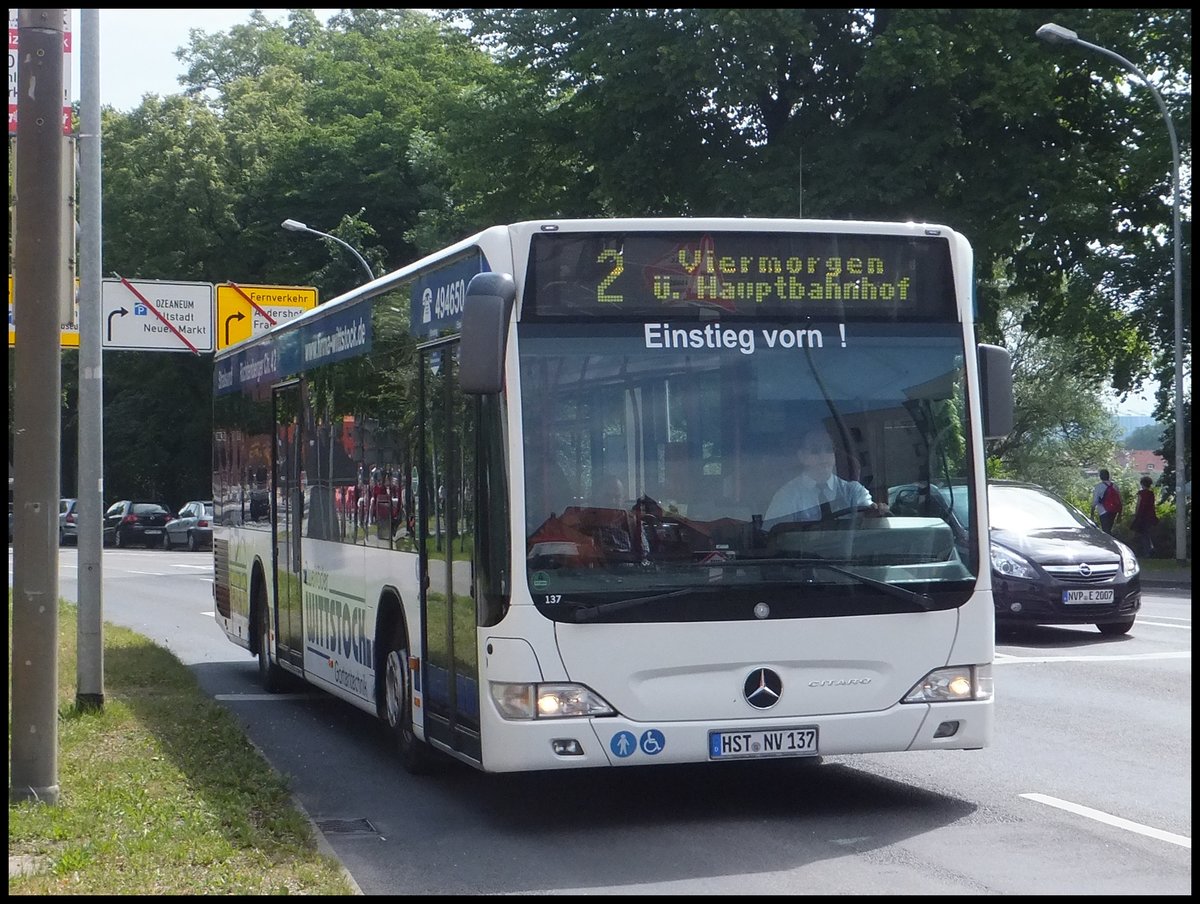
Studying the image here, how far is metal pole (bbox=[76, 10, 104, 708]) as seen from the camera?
40.3ft

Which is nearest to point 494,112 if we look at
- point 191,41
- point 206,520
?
point 206,520

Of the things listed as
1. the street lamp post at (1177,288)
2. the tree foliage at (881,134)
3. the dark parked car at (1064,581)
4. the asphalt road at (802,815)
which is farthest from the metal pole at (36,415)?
the street lamp post at (1177,288)

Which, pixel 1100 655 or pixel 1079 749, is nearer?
pixel 1079 749

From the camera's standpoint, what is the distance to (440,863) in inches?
300

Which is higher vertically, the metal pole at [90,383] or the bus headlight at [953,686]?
the metal pole at [90,383]

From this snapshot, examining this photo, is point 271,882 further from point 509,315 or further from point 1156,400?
point 1156,400

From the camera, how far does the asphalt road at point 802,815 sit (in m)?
7.17

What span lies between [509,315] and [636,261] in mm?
781

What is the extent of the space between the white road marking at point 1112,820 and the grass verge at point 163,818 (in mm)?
3566

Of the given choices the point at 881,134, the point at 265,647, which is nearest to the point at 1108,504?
the point at 881,134

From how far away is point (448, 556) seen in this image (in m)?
8.94

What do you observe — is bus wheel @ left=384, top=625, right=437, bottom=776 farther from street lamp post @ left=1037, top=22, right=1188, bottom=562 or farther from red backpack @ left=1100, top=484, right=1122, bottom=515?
red backpack @ left=1100, top=484, right=1122, bottom=515

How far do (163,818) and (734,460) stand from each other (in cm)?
306

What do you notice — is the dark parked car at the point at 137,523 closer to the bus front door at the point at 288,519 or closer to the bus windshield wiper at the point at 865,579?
the bus front door at the point at 288,519
